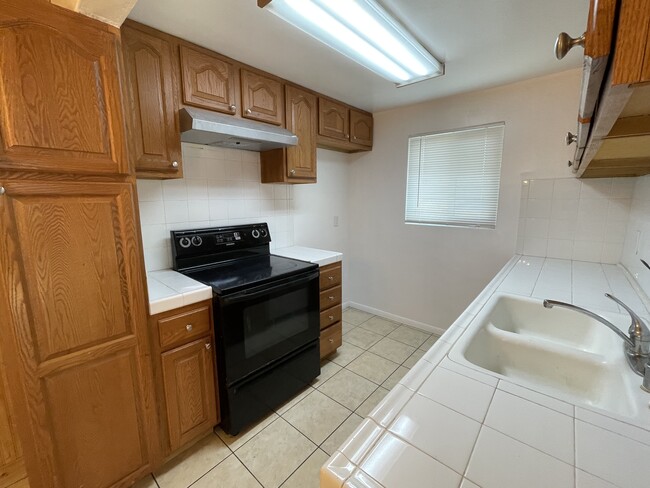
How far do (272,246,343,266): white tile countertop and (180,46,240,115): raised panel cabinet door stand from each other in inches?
44.4

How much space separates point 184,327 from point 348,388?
128cm

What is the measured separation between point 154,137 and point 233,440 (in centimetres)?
177

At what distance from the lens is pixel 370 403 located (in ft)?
6.38

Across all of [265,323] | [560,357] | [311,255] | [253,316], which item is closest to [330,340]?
[311,255]

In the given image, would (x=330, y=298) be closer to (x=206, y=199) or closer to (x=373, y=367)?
(x=373, y=367)

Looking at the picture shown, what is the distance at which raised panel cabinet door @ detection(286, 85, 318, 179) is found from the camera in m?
2.12

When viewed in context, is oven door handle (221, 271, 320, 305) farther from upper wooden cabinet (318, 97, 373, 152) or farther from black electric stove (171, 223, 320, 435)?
upper wooden cabinet (318, 97, 373, 152)

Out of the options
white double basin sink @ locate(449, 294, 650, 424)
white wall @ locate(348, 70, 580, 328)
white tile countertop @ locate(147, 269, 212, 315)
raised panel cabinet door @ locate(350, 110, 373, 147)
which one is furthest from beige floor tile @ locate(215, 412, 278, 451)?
raised panel cabinet door @ locate(350, 110, 373, 147)

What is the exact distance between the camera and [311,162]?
2324mm

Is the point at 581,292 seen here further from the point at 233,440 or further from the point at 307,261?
the point at 233,440

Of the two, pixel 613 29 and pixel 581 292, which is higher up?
pixel 613 29

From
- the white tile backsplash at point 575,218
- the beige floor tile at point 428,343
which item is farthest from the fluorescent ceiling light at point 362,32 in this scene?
the beige floor tile at point 428,343

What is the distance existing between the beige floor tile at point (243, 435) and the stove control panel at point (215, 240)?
1.09m

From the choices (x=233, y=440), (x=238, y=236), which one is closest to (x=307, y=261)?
(x=238, y=236)
